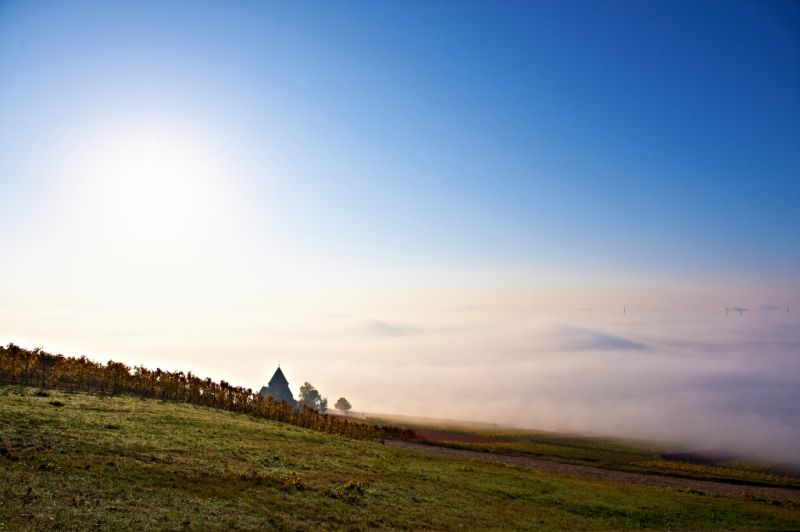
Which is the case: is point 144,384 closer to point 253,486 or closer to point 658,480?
point 253,486

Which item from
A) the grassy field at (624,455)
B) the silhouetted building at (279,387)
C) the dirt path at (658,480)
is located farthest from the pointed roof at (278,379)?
the dirt path at (658,480)

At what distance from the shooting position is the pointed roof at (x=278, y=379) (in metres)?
140

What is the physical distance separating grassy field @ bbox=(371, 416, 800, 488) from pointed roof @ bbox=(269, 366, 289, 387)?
46510mm

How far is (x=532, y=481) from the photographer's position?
4606 cm

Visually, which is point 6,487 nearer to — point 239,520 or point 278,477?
point 239,520

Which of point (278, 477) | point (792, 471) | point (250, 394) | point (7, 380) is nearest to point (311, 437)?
point (278, 477)

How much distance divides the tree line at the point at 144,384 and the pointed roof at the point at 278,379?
203ft

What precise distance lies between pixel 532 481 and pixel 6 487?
132 feet

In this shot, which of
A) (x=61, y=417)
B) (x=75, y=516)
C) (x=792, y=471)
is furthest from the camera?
(x=792, y=471)

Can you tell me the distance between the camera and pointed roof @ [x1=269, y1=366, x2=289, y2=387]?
139750mm

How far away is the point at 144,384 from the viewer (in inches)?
2753

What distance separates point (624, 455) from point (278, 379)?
91594mm

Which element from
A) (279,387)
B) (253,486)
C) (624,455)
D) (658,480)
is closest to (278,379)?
(279,387)

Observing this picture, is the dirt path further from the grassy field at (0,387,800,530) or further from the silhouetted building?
the silhouetted building
